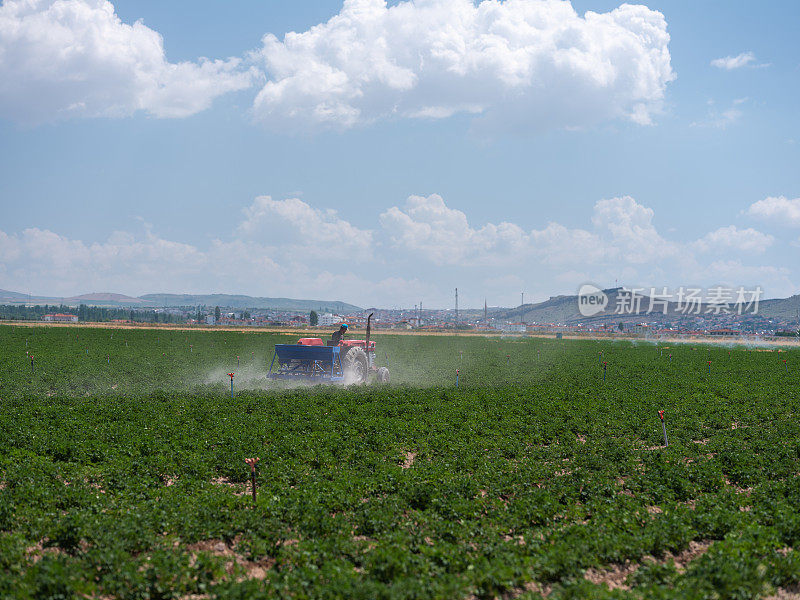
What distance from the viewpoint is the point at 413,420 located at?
19.4m

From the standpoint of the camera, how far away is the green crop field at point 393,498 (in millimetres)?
8180

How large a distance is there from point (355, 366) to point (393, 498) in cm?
1622

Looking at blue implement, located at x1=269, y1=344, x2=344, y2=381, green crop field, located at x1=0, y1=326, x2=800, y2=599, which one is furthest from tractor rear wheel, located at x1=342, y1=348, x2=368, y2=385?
green crop field, located at x1=0, y1=326, x2=800, y2=599

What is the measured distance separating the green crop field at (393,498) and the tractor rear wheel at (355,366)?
2818mm

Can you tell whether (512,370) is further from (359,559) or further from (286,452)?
(359,559)

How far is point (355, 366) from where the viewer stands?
89.6 feet

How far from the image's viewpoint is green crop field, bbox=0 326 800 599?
818cm

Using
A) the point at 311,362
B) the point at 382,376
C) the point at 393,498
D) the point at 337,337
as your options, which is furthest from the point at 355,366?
the point at 393,498

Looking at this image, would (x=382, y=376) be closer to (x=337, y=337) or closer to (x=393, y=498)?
(x=337, y=337)

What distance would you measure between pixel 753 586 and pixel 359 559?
595 cm

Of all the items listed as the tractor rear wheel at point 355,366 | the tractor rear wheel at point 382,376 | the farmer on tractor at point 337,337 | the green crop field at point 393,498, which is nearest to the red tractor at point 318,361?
the tractor rear wheel at point 355,366

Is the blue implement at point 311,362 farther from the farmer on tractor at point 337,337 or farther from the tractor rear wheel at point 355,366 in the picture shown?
the farmer on tractor at point 337,337

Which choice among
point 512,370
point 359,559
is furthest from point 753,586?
point 512,370

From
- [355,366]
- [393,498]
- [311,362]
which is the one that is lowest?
[393,498]
